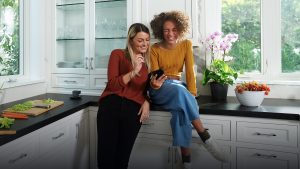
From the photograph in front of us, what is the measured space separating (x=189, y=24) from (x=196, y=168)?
116 centimetres

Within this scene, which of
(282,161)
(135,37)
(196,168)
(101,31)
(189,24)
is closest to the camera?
(282,161)

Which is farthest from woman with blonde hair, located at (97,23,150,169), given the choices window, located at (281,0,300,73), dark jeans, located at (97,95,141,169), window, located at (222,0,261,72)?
window, located at (281,0,300,73)

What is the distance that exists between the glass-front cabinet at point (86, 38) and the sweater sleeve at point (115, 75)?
2.22 feet

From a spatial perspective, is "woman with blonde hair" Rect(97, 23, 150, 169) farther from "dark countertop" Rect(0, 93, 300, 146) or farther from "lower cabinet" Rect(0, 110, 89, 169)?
"lower cabinet" Rect(0, 110, 89, 169)

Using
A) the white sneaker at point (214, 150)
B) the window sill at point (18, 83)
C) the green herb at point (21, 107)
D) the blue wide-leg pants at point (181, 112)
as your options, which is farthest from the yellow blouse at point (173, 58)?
the window sill at point (18, 83)

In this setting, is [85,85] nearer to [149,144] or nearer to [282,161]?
[149,144]

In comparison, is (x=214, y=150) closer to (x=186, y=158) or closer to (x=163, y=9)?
(x=186, y=158)

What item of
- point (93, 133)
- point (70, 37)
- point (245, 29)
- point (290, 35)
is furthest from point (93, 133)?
point (290, 35)

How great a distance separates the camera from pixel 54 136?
183 centimetres

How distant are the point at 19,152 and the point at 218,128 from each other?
1.30m

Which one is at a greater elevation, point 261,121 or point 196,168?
point 261,121

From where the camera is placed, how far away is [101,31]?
2.58 metres

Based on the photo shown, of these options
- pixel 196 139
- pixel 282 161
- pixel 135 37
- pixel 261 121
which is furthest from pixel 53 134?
pixel 282 161

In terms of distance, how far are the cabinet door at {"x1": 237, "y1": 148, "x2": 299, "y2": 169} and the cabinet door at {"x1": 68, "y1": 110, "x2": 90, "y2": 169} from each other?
1253 mm
